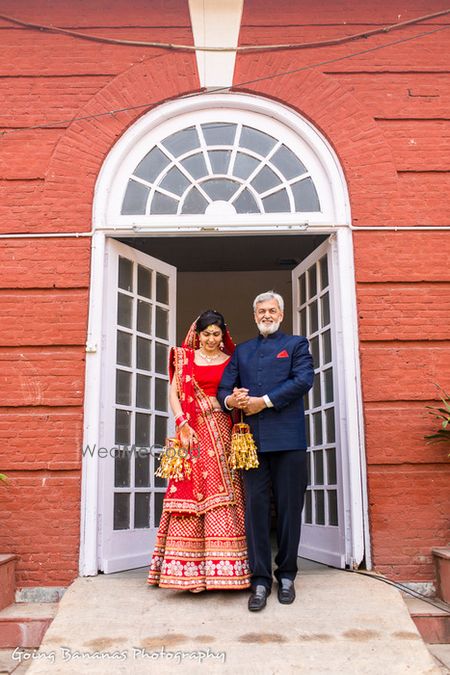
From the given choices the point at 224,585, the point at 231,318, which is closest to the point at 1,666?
the point at 224,585

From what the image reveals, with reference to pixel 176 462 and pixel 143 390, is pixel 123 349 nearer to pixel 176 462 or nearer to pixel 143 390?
pixel 143 390

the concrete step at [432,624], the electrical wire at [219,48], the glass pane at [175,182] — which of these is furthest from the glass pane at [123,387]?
the electrical wire at [219,48]

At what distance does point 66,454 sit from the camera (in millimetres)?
4363

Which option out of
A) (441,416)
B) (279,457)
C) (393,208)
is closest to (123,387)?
(279,457)

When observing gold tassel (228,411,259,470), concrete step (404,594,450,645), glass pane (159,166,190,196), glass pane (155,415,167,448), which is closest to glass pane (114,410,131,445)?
glass pane (155,415,167,448)

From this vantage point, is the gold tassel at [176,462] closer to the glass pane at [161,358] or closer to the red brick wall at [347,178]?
the red brick wall at [347,178]

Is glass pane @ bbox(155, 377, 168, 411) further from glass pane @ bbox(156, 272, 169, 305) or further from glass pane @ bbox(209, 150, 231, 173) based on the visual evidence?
glass pane @ bbox(209, 150, 231, 173)

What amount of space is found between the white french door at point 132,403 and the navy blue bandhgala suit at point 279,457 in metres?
1.05

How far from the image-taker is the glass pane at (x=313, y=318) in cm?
509

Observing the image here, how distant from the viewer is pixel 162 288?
5.29 m

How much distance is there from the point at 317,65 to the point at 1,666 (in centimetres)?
446

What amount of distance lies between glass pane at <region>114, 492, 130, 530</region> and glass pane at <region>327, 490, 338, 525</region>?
142cm

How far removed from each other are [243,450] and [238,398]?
0.98ft

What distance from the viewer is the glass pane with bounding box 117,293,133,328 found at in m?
4.83
